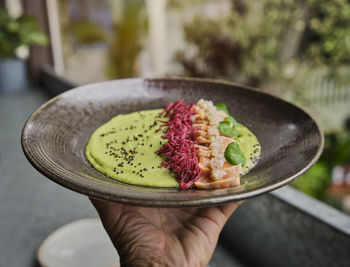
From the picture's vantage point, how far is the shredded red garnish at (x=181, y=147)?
3.92 feet

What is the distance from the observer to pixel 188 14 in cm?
649

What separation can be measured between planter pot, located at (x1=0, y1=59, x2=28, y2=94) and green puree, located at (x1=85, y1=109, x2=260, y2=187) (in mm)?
3264

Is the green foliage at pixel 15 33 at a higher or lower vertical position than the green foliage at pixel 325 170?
higher

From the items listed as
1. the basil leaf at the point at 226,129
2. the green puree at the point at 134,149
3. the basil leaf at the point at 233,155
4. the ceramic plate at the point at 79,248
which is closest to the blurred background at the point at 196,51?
the ceramic plate at the point at 79,248

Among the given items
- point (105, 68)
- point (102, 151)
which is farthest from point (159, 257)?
point (105, 68)

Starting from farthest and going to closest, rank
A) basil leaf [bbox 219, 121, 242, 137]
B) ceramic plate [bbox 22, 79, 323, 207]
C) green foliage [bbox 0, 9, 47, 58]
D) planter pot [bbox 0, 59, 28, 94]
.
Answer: planter pot [bbox 0, 59, 28, 94]
green foliage [bbox 0, 9, 47, 58]
basil leaf [bbox 219, 121, 242, 137]
ceramic plate [bbox 22, 79, 323, 207]

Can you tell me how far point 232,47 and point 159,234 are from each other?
4.95 m

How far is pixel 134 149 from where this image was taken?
146 cm

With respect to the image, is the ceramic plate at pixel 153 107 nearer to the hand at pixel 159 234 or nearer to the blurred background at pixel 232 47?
the hand at pixel 159 234

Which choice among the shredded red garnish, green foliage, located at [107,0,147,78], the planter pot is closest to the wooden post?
the planter pot

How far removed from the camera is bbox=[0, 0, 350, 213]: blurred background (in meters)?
4.74

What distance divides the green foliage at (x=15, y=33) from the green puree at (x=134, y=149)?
313 centimetres

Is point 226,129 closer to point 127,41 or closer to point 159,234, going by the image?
point 159,234

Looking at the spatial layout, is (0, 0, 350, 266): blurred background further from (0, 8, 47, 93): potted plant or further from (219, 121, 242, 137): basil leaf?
(219, 121, 242, 137): basil leaf
